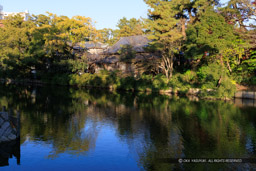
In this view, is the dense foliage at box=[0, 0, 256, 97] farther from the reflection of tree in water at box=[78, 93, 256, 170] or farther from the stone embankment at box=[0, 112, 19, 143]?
the stone embankment at box=[0, 112, 19, 143]

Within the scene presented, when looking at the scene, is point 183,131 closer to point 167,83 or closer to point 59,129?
point 59,129

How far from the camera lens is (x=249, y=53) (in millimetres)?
34625

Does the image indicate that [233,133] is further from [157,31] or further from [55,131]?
[157,31]

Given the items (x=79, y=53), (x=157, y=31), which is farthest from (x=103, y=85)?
(x=157, y=31)

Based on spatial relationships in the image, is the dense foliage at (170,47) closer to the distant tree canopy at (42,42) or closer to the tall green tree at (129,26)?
the distant tree canopy at (42,42)

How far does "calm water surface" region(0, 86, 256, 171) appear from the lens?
35.4 feet

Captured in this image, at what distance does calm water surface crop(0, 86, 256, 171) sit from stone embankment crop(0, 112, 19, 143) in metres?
0.36

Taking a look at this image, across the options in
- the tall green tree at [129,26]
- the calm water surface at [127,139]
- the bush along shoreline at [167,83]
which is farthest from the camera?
the tall green tree at [129,26]

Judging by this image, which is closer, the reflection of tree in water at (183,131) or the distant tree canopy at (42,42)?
the reflection of tree in water at (183,131)

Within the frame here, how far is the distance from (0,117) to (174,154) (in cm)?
774

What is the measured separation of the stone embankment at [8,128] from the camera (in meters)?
11.9

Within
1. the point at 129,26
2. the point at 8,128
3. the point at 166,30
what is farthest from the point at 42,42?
the point at 8,128

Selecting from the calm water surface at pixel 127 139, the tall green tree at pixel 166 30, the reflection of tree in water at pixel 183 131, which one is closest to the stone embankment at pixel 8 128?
the calm water surface at pixel 127 139

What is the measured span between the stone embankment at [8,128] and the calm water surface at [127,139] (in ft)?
1.19
